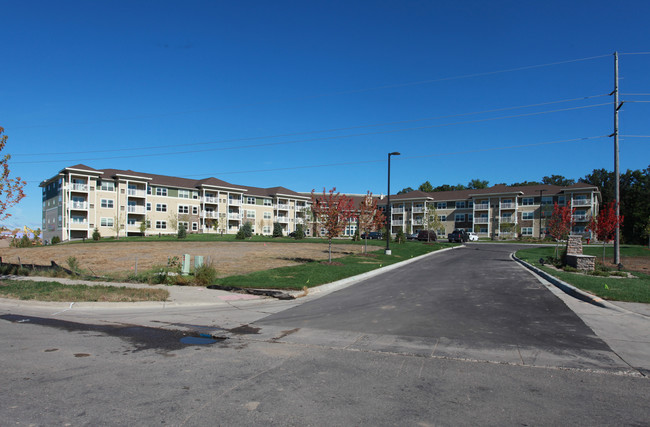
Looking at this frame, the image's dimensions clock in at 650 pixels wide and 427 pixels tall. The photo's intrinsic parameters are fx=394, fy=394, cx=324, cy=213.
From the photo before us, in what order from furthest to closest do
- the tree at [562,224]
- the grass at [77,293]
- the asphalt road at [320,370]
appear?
the tree at [562,224], the grass at [77,293], the asphalt road at [320,370]

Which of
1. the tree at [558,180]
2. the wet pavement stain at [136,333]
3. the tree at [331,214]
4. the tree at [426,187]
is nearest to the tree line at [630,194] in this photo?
the tree at [558,180]

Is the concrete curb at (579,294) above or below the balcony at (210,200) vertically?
below

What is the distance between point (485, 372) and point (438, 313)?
13.5 ft

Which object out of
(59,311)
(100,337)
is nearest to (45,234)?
(59,311)

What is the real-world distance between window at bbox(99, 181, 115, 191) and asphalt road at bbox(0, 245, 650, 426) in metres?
55.9

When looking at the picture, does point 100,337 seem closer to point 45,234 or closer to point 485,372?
point 485,372

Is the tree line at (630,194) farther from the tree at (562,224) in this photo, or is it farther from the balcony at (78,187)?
the balcony at (78,187)

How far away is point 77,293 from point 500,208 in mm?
72367

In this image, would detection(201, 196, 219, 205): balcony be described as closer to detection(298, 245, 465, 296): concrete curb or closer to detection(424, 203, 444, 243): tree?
detection(424, 203, 444, 243): tree

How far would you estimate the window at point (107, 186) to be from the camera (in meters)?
59.0

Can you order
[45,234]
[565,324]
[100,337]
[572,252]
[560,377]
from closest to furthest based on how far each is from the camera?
[560,377] < [100,337] < [565,324] < [572,252] < [45,234]

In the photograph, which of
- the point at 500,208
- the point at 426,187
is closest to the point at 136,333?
the point at 500,208

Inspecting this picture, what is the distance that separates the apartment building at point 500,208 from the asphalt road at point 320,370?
54.3m

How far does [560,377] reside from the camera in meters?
5.31
